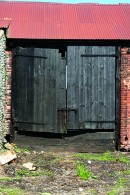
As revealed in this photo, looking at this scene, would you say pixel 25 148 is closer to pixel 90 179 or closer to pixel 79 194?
pixel 90 179

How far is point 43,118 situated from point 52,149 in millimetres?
926

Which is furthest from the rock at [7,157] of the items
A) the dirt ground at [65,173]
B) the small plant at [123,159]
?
the small plant at [123,159]

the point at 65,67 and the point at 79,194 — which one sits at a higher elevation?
the point at 65,67

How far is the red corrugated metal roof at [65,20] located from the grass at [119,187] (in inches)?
178

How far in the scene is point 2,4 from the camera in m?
14.1

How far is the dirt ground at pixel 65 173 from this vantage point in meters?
8.93

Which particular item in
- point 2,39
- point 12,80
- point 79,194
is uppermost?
point 2,39

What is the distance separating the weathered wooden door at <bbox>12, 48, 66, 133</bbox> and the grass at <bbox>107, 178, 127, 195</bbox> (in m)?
3.38

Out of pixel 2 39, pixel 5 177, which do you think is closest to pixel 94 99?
pixel 2 39

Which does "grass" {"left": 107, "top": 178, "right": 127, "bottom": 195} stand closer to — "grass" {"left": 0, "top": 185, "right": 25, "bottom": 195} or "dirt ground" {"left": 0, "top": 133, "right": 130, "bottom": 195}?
"dirt ground" {"left": 0, "top": 133, "right": 130, "bottom": 195}

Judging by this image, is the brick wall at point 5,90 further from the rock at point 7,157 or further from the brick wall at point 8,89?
the rock at point 7,157

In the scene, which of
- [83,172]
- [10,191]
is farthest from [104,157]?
[10,191]

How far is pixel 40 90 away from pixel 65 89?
0.71m

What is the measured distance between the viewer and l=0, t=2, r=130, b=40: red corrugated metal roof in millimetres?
12633
